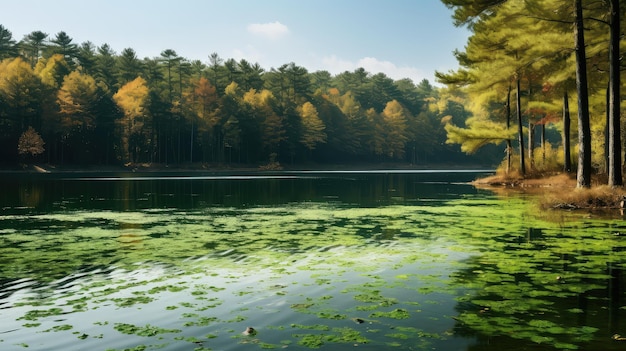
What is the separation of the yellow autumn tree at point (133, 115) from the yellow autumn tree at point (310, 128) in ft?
111

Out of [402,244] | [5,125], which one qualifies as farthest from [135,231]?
[5,125]

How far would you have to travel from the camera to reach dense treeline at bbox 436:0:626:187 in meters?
23.0

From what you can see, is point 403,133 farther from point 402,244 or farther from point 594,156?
point 402,244

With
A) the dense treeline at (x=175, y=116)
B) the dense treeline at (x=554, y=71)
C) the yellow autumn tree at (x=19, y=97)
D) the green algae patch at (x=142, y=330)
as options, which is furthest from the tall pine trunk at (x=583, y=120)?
the yellow autumn tree at (x=19, y=97)

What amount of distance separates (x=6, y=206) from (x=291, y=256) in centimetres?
1998

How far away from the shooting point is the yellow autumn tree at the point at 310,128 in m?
120

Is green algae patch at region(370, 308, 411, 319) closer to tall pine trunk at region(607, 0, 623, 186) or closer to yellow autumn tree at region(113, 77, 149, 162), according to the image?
tall pine trunk at region(607, 0, 623, 186)

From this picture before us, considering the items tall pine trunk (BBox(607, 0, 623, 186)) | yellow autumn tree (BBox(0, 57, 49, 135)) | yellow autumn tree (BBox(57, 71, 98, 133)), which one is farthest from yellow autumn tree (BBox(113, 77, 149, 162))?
tall pine trunk (BBox(607, 0, 623, 186))

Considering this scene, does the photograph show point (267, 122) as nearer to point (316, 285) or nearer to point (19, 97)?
point (19, 97)

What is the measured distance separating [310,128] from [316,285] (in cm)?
11164

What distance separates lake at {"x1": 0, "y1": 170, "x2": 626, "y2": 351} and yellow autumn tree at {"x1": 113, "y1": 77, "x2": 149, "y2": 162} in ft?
265

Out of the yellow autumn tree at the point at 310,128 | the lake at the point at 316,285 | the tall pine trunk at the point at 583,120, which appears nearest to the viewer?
the lake at the point at 316,285

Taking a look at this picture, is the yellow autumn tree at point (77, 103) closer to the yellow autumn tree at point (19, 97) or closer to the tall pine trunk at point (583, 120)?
the yellow autumn tree at point (19, 97)

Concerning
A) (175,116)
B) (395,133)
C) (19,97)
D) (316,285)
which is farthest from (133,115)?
(316,285)
